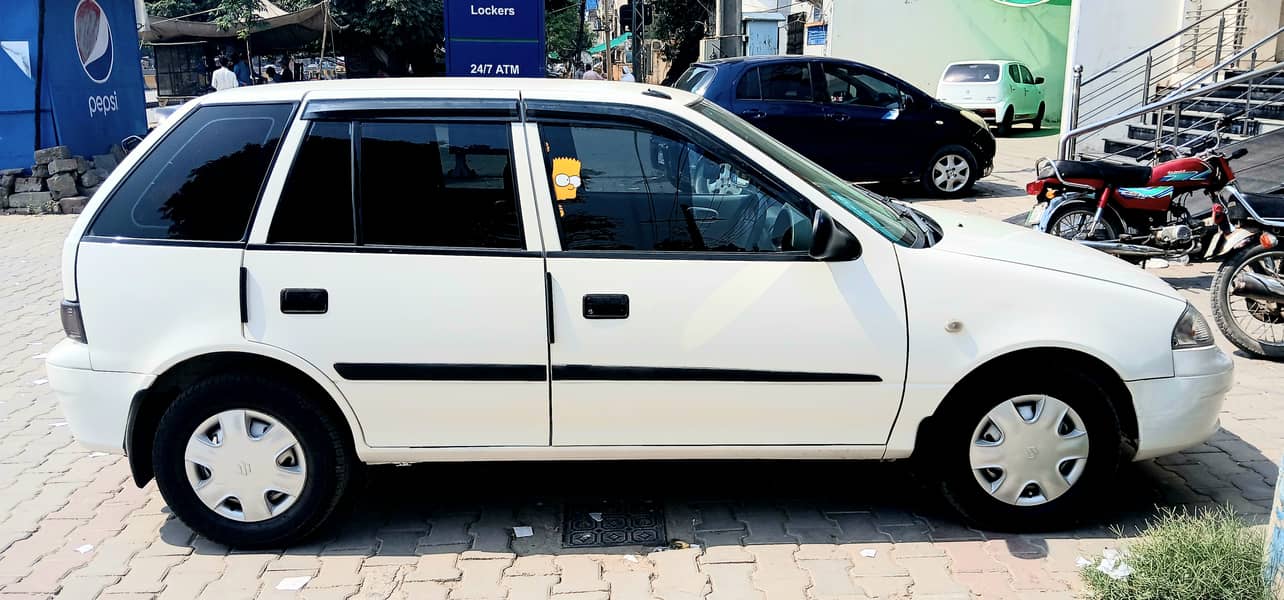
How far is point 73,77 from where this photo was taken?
14.2m

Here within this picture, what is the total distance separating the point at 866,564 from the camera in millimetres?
3871

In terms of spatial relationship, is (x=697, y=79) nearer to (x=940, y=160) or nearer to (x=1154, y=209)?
(x=940, y=160)

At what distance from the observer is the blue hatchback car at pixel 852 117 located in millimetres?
12234

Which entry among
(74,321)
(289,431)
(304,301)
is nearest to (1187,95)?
(304,301)

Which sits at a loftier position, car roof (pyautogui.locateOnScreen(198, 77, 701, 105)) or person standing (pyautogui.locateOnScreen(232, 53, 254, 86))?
person standing (pyautogui.locateOnScreen(232, 53, 254, 86))

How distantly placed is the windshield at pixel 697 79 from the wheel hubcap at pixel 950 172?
2934 millimetres

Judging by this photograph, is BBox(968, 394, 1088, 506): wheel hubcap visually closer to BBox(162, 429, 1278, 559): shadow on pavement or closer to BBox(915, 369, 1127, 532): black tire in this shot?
BBox(915, 369, 1127, 532): black tire

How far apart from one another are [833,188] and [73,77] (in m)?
13.3

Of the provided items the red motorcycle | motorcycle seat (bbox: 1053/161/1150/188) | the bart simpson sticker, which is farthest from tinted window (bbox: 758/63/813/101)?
the bart simpson sticker

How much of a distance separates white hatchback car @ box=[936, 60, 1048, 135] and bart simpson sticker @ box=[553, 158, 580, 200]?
747 inches

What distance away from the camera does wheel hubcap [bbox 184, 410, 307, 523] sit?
3.83 meters

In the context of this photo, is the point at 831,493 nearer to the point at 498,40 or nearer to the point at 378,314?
the point at 378,314

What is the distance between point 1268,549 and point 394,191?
9.96 feet

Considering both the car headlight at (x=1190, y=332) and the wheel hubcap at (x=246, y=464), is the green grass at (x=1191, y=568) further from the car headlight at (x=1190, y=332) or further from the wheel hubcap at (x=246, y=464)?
the wheel hubcap at (x=246, y=464)
